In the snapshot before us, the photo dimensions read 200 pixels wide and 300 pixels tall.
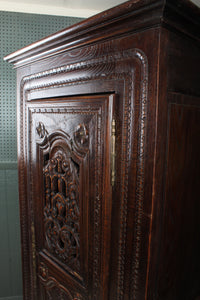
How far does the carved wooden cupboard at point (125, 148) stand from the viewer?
2.55 ft

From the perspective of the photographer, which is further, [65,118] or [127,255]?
[65,118]

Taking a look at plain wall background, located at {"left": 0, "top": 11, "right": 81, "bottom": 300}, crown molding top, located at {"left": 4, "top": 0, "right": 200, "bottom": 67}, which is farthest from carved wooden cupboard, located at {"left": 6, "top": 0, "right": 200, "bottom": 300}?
plain wall background, located at {"left": 0, "top": 11, "right": 81, "bottom": 300}

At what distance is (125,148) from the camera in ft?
2.80

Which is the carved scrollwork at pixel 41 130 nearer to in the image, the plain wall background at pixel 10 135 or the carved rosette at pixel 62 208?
the carved rosette at pixel 62 208

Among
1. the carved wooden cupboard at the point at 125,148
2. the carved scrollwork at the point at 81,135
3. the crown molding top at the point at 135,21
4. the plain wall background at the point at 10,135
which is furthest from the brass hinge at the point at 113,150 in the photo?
the plain wall background at the point at 10,135

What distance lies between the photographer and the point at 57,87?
1154 millimetres

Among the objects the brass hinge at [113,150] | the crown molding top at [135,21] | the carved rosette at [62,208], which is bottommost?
the carved rosette at [62,208]

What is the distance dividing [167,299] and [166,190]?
448 millimetres

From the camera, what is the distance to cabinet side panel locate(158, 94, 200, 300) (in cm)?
85

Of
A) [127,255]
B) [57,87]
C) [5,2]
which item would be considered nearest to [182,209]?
[127,255]

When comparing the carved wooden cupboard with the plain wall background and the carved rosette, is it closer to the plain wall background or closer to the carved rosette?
the carved rosette

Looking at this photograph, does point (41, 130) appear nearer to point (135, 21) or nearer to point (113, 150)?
point (113, 150)

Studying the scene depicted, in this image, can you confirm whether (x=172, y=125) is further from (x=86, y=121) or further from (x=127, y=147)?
(x=86, y=121)

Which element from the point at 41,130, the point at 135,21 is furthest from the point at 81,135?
the point at 135,21
